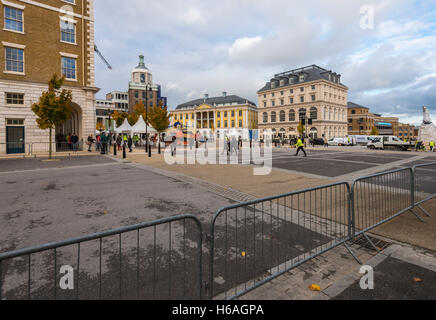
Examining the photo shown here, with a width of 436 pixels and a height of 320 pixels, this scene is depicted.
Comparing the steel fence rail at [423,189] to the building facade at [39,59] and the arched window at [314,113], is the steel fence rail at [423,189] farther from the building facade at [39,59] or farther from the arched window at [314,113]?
the arched window at [314,113]

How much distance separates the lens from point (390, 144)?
32.8m

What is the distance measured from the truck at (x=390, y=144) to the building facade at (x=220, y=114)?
55849 mm

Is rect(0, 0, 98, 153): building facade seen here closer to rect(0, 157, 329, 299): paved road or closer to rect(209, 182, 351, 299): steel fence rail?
rect(0, 157, 329, 299): paved road

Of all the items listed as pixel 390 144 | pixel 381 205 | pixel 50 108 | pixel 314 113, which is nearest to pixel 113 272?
pixel 381 205

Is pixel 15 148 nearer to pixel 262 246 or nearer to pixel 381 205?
pixel 262 246

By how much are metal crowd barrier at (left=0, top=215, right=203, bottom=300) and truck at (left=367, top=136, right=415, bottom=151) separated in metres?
36.6

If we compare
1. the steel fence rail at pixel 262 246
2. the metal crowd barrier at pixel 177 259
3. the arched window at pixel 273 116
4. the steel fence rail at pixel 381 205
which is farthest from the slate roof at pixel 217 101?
the metal crowd barrier at pixel 177 259

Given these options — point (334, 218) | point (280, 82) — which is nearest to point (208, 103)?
point (280, 82)

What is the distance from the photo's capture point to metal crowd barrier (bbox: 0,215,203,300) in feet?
8.68

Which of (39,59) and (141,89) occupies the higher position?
(141,89)

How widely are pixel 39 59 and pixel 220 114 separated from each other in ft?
249

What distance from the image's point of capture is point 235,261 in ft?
11.5
